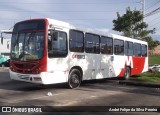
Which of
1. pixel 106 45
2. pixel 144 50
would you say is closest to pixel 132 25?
pixel 144 50

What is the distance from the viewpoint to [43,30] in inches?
553

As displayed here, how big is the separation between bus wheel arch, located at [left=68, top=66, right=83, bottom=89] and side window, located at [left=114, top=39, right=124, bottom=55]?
4.78 meters

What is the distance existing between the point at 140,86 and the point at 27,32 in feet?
24.3

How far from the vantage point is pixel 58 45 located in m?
14.5

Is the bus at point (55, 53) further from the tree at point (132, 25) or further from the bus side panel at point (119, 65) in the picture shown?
the tree at point (132, 25)

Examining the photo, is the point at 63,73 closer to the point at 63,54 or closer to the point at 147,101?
the point at 63,54

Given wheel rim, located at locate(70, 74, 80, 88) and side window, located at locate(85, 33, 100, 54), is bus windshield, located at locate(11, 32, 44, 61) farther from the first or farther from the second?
side window, located at locate(85, 33, 100, 54)

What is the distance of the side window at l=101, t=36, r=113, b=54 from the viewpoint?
18.5 metres

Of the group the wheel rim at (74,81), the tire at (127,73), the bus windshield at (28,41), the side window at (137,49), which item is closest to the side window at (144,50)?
the side window at (137,49)

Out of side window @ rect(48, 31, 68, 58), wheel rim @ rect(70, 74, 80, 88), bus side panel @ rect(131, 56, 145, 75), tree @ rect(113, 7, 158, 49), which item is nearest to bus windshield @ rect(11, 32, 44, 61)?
side window @ rect(48, 31, 68, 58)

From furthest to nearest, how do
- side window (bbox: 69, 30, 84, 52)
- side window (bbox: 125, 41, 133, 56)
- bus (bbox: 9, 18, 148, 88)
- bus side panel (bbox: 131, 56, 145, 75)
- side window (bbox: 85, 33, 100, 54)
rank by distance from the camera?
bus side panel (bbox: 131, 56, 145, 75) → side window (bbox: 125, 41, 133, 56) → side window (bbox: 85, 33, 100, 54) → side window (bbox: 69, 30, 84, 52) → bus (bbox: 9, 18, 148, 88)

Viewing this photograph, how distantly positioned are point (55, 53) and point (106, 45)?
538cm

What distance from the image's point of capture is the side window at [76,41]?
15414mm

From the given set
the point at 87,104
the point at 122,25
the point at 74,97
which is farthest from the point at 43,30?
the point at 122,25
